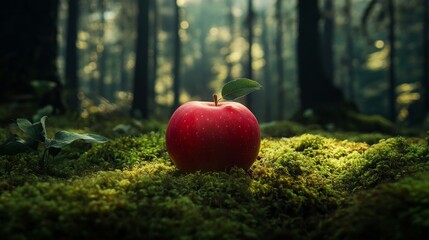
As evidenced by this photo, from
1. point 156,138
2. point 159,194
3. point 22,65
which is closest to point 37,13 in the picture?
point 22,65

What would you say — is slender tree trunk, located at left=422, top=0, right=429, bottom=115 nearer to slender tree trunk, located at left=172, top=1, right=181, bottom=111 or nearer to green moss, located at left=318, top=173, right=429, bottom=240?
slender tree trunk, located at left=172, top=1, right=181, bottom=111

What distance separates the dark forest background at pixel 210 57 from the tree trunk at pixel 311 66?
0.03 metres

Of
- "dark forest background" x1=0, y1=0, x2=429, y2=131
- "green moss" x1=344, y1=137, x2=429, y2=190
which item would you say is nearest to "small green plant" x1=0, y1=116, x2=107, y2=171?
"green moss" x1=344, y1=137, x2=429, y2=190

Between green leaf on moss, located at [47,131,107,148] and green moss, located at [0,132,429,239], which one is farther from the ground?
green leaf on moss, located at [47,131,107,148]

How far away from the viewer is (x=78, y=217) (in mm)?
1991

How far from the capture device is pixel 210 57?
5656 centimetres

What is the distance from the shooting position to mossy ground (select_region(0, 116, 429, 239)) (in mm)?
1950

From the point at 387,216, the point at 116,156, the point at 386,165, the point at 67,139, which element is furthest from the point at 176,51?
the point at 387,216

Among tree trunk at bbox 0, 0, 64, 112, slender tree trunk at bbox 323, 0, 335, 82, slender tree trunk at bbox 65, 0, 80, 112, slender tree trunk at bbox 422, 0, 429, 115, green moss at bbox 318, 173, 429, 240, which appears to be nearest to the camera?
green moss at bbox 318, 173, 429, 240

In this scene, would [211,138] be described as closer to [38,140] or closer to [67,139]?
[67,139]

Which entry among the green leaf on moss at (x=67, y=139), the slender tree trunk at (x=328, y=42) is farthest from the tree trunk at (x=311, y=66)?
the slender tree trunk at (x=328, y=42)

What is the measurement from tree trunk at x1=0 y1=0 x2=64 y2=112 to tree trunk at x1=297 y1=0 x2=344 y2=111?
5731 mm

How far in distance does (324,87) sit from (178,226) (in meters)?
7.93

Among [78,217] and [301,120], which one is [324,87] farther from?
[78,217]
